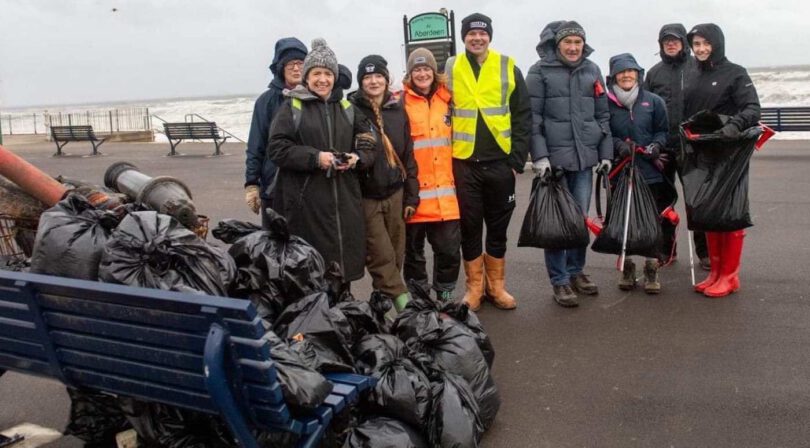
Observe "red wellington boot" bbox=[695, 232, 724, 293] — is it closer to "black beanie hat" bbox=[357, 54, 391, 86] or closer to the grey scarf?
the grey scarf

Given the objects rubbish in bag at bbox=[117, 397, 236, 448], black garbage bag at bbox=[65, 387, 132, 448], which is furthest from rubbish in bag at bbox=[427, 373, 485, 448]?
black garbage bag at bbox=[65, 387, 132, 448]

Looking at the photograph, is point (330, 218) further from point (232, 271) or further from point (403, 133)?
point (232, 271)

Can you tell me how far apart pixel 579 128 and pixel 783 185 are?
19.9 feet

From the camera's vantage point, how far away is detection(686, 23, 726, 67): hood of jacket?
16.8 feet

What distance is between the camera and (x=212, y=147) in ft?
64.5

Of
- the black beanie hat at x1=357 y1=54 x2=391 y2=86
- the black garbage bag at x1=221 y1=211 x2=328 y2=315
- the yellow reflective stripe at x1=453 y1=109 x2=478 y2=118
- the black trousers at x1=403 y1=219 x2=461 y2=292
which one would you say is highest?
the black beanie hat at x1=357 y1=54 x2=391 y2=86

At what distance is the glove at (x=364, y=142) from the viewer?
413 centimetres

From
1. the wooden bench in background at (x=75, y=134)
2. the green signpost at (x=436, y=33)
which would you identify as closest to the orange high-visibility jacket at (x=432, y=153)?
the green signpost at (x=436, y=33)

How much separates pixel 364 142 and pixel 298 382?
2042 mm

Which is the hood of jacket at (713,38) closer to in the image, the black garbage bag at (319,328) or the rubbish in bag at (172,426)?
the black garbage bag at (319,328)

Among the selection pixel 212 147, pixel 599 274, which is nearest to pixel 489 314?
pixel 599 274

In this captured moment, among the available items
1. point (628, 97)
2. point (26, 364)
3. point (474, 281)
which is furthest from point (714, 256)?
point (26, 364)

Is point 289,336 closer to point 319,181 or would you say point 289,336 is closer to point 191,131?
point 319,181

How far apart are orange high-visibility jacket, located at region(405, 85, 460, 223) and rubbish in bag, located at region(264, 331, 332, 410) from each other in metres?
2.33
